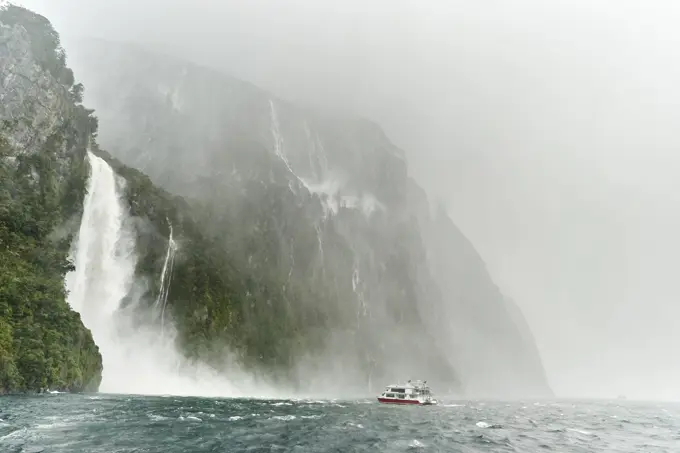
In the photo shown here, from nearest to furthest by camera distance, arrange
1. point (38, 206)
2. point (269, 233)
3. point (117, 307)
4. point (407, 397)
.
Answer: point (38, 206)
point (117, 307)
point (407, 397)
point (269, 233)

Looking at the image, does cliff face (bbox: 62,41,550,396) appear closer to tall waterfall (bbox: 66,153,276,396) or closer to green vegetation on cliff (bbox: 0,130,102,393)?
tall waterfall (bbox: 66,153,276,396)

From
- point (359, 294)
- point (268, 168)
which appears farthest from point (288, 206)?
point (359, 294)

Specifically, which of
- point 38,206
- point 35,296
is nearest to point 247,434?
point 35,296

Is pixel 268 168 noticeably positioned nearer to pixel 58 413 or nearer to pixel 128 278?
pixel 128 278

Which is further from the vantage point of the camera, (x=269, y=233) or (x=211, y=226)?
(x=269, y=233)

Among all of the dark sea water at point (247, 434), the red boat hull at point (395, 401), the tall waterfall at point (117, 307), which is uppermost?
the tall waterfall at point (117, 307)

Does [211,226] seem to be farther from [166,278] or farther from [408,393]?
[408,393]

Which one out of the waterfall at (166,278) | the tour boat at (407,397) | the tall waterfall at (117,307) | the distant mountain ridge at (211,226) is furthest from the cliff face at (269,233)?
the tour boat at (407,397)

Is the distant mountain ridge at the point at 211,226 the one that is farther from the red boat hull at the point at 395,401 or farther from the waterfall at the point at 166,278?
the red boat hull at the point at 395,401
